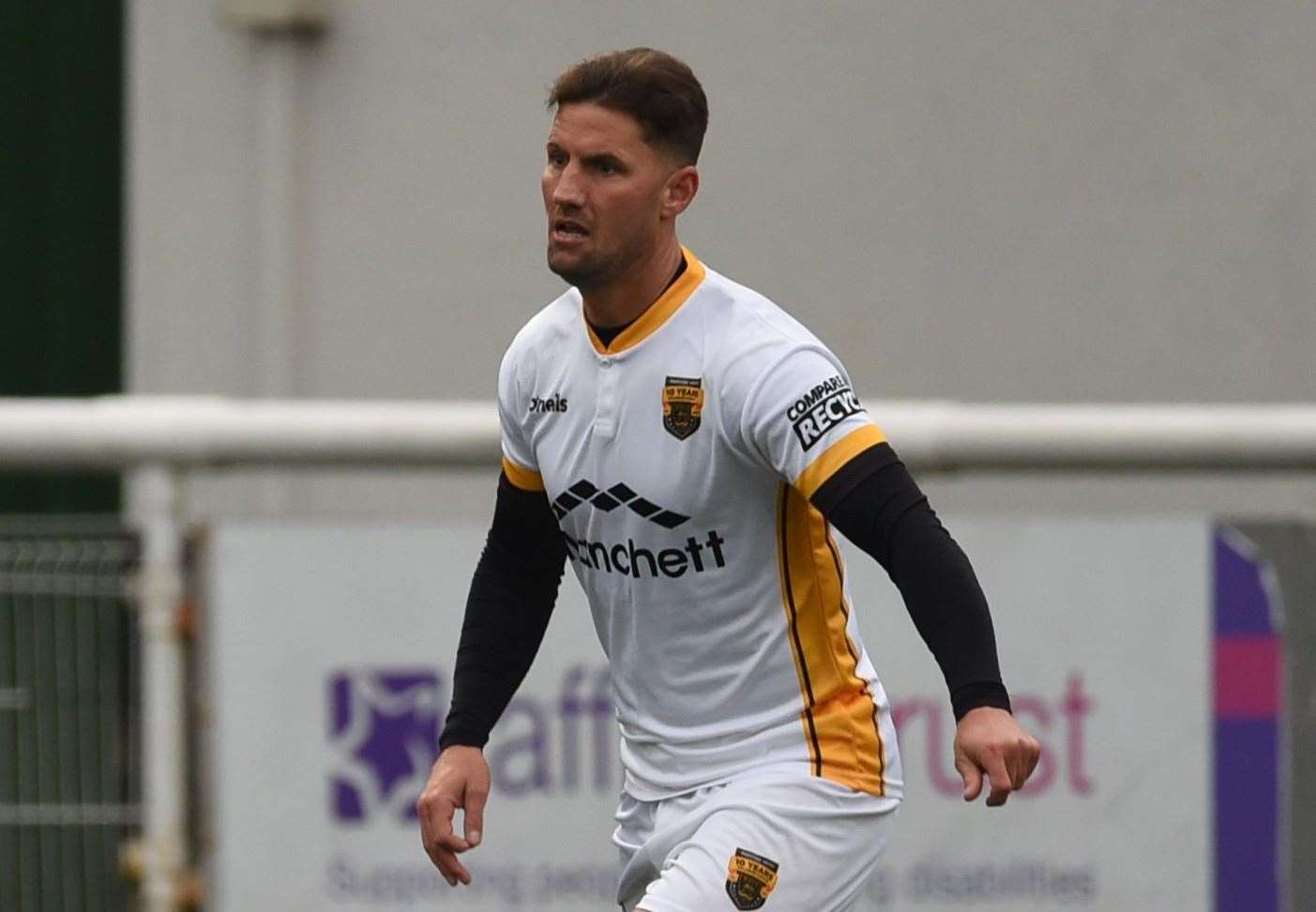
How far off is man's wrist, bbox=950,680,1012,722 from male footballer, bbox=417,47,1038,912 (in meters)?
0.20

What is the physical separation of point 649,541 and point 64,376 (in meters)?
5.58

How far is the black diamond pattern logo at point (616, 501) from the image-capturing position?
3350 mm

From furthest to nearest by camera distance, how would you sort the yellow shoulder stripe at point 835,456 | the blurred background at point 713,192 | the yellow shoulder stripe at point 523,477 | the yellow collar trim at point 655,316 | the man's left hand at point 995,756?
the blurred background at point 713,192 < the yellow shoulder stripe at point 523,477 < the yellow collar trim at point 655,316 < the yellow shoulder stripe at point 835,456 < the man's left hand at point 995,756

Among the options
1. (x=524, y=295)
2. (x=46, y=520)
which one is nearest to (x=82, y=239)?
(x=524, y=295)

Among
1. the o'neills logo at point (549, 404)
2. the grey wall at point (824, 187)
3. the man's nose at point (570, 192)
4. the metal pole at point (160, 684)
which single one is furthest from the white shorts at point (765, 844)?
the grey wall at point (824, 187)

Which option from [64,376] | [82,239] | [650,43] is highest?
[650,43]

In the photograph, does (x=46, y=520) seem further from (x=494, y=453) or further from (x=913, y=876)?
(x=913, y=876)

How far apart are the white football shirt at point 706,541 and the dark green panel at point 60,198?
5.33 metres

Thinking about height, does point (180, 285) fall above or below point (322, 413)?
above

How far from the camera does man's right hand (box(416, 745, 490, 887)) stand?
350 centimetres

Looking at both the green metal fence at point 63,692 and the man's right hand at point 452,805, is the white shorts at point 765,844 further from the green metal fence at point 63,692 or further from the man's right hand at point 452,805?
the green metal fence at point 63,692

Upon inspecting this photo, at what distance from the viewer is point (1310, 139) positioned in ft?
28.1

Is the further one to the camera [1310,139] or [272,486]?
[1310,139]

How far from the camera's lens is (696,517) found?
11.0ft
